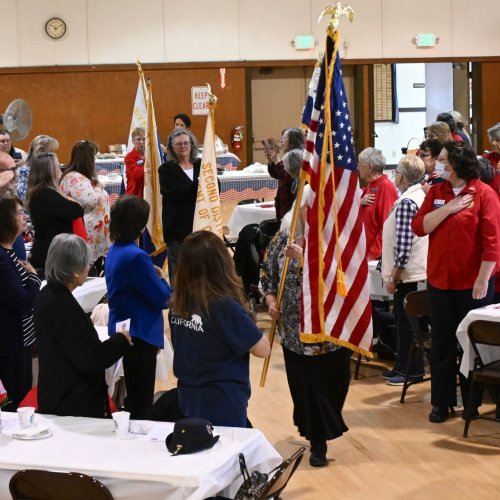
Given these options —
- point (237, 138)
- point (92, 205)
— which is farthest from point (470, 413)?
point (237, 138)

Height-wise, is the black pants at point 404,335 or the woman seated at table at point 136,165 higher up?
the woman seated at table at point 136,165

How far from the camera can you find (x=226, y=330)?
13.7ft

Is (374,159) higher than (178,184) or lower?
higher

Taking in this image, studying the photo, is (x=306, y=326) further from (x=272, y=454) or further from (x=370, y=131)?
(x=370, y=131)

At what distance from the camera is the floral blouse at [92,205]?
841 cm

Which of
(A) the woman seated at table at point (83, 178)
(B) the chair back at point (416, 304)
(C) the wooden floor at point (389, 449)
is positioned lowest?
(C) the wooden floor at point (389, 449)

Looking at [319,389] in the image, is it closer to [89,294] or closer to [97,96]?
[89,294]

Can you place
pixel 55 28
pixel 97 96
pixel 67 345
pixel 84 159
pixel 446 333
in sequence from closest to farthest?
pixel 67 345
pixel 446 333
pixel 84 159
pixel 55 28
pixel 97 96

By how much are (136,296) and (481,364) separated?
87.8 inches

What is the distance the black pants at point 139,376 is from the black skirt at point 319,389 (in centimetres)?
79

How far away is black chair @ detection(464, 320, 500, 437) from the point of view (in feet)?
19.6

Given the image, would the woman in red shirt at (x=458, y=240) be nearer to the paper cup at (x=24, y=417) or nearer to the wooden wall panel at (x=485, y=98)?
the paper cup at (x=24, y=417)

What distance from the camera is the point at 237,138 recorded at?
58.2 ft

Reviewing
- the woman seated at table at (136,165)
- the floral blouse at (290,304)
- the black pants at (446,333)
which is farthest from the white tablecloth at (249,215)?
the floral blouse at (290,304)
